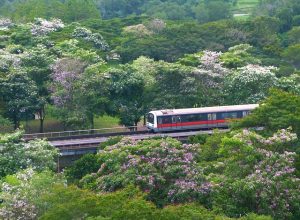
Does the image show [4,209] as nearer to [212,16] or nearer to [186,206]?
[186,206]

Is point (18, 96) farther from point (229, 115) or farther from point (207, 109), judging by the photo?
point (229, 115)

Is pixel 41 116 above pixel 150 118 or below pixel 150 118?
below

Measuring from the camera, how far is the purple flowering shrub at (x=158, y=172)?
2811cm

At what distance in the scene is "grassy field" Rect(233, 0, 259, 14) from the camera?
116250mm

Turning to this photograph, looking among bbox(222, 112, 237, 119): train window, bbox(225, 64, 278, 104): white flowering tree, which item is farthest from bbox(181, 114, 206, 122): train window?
bbox(225, 64, 278, 104): white flowering tree

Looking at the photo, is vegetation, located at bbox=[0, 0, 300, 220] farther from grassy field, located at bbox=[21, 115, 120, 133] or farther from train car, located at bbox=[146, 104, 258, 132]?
train car, located at bbox=[146, 104, 258, 132]

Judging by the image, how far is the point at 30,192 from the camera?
90.7ft

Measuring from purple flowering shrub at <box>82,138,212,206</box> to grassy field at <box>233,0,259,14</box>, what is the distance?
88.2 m

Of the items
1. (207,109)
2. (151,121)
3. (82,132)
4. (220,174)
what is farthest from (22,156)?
(207,109)

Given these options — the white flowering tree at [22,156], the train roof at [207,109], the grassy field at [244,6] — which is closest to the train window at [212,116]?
the train roof at [207,109]

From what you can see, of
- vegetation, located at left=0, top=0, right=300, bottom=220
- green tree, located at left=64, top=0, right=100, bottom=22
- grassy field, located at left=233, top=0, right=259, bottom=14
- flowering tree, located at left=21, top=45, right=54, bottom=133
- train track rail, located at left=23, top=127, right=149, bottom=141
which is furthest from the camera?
grassy field, located at left=233, top=0, right=259, bottom=14

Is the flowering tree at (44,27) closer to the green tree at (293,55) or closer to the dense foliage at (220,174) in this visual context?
the green tree at (293,55)

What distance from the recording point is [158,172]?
2898 centimetres

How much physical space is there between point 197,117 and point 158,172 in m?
17.5
